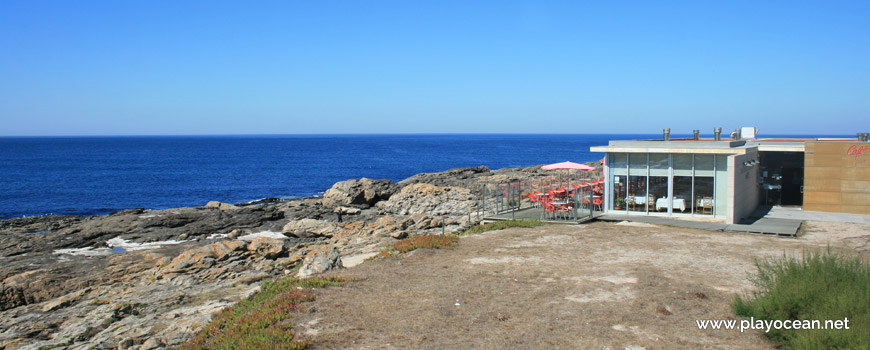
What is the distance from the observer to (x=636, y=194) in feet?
69.9

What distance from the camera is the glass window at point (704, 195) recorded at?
2011 cm

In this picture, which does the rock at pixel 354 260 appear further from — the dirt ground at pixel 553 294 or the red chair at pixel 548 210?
the red chair at pixel 548 210

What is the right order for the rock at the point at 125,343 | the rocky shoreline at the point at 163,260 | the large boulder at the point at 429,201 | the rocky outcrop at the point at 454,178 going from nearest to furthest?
the rock at the point at 125,343
the rocky shoreline at the point at 163,260
the large boulder at the point at 429,201
the rocky outcrop at the point at 454,178

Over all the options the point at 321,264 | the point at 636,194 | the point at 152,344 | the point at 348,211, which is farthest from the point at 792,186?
the point at 152,344

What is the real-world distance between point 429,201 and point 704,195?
18265mm

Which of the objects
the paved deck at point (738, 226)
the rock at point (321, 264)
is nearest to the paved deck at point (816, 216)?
the paved deck at point (738, 226)

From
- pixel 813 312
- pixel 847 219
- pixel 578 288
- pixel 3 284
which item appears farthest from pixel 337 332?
pixel 847 219

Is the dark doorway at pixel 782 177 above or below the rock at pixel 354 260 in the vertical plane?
above

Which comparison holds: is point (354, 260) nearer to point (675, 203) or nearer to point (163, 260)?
point (163, 260)

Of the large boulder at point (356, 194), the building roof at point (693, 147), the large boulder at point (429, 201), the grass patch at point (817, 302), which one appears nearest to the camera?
the grass patch at point (817, 302)

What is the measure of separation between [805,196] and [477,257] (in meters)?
15.8

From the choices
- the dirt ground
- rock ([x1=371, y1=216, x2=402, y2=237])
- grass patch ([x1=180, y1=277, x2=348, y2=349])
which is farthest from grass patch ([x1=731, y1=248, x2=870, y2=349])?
rock ([x1=371, y1=216, x2=402, y2=237])

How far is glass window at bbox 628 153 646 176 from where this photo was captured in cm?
2091

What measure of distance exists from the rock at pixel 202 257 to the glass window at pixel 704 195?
16.5 metres
